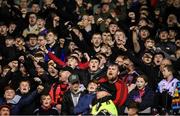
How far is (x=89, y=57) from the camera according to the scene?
31.7ft

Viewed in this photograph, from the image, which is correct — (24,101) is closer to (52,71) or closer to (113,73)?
(52,71)

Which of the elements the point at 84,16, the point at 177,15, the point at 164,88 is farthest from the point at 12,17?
the point at 164,88

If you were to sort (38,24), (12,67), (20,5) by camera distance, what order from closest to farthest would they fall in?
(12,67), (38,24), (20,5)

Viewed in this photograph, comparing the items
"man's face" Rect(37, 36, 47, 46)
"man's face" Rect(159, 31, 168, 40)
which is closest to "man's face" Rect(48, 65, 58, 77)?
"man's face" Rect(37, 36, 47, 46)

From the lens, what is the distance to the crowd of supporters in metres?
8.07

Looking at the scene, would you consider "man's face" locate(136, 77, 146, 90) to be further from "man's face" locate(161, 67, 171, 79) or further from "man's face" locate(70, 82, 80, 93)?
"man's face" locate(70, 82, 80, 93)

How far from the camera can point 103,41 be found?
9977mm

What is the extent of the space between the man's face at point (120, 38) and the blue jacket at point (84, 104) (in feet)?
6.89

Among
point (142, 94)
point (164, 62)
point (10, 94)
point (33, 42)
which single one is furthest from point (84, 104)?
point (33, 42)

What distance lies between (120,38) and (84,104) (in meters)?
2.31

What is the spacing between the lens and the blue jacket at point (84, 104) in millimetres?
7873

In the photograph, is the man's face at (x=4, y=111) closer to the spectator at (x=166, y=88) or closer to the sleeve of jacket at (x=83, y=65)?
the sleeve of jacket at (x=83, y=65)

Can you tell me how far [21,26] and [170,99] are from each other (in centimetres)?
432

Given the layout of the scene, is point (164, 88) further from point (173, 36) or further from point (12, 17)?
point (12, 17)
